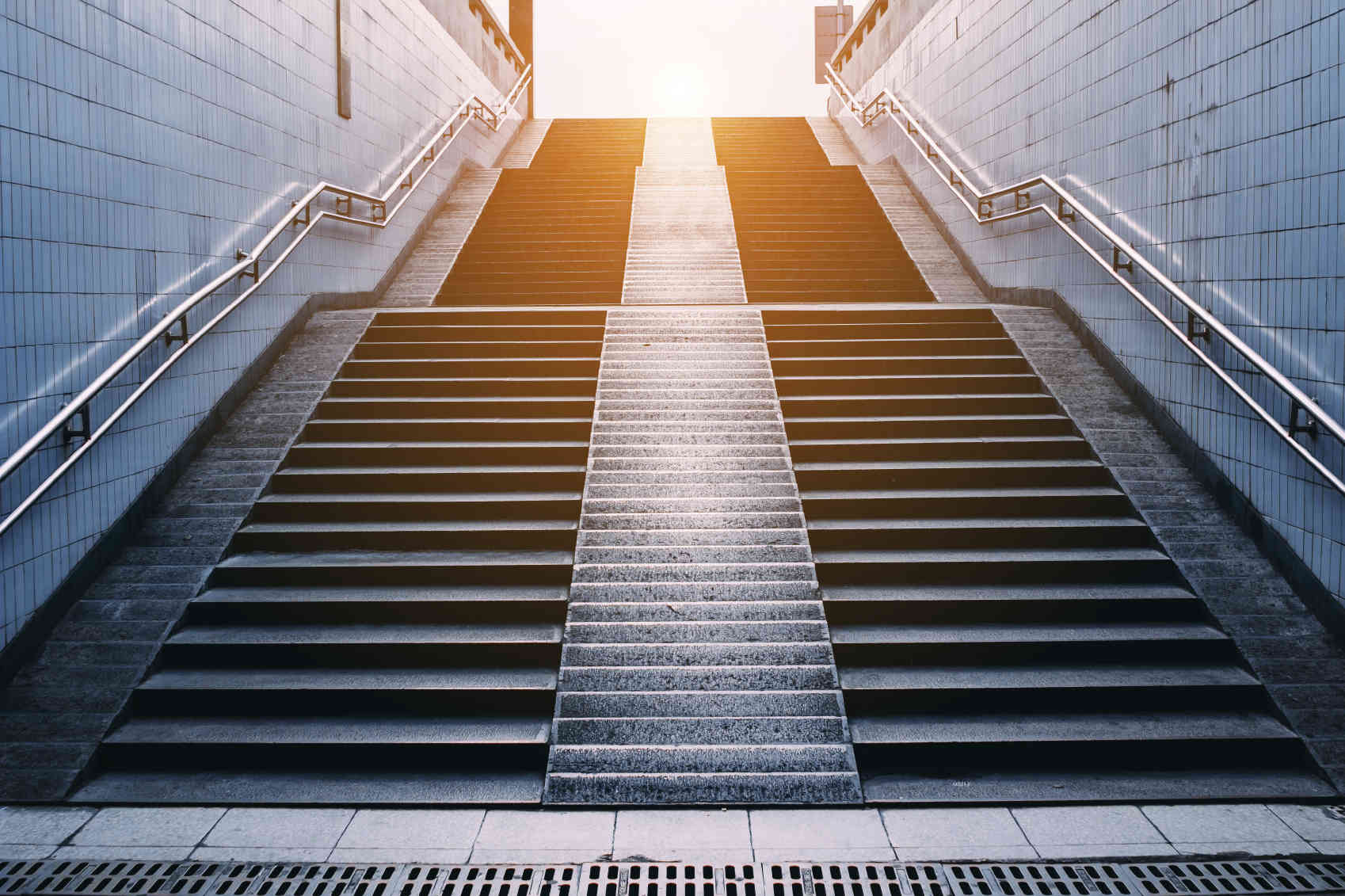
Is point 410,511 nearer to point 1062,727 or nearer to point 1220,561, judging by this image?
point 1062,727

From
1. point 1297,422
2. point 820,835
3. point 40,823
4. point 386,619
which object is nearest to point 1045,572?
point 1297,422

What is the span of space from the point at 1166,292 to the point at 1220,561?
1.92 metres

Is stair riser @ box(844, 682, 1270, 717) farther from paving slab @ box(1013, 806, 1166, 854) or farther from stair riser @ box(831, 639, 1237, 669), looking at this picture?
paving slab @ box(1013, 806, 1166, 854)

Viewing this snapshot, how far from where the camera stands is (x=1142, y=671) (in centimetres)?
407

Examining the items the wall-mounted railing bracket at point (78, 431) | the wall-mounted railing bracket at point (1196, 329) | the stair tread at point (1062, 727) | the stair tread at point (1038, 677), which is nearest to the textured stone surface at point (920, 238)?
the wall-mounted railing bracket at point (1196, 329)

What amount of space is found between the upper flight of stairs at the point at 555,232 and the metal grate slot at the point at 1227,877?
21.9 ft

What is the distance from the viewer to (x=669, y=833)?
3.21 metres

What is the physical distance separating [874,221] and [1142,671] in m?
7.67

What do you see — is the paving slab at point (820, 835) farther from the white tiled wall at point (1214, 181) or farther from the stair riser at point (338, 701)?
the white tiled wall at point (1214, 181)

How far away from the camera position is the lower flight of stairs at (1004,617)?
3.65m

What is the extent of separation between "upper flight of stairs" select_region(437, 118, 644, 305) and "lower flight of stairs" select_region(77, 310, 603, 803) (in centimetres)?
275

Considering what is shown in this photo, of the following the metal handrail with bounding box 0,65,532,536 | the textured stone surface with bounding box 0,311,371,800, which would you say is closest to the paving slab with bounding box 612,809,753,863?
the textured stone surface with bounding box 0,311,371,800

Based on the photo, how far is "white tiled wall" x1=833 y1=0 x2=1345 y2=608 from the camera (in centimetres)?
416

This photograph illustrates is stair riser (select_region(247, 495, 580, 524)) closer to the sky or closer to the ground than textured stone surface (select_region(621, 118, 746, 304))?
closer to the ground
